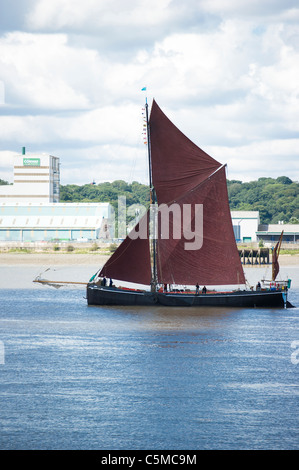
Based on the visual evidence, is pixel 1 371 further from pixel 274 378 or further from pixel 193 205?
pixel 193 205

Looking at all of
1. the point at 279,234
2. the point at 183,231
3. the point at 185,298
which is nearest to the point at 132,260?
the point at 183,231

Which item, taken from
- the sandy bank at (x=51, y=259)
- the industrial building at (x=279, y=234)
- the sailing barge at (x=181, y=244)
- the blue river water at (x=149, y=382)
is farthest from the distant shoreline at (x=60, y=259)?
the blue river water at (x=149, y=382)

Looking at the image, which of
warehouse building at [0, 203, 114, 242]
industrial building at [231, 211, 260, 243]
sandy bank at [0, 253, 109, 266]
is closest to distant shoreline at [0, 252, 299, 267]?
sandy bank at [0, 253, 109, 266]

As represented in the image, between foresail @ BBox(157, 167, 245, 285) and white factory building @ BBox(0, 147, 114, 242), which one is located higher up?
white factory building @ BBox(0, 147, 114, 242)

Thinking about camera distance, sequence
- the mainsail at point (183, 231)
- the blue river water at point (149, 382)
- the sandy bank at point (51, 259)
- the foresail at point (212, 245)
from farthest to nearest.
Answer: the sandy bank at point (51, 259) → the mainsail at point (183, 231) → the foresail at point (212, 245) → the blue river water at point (149, 382)

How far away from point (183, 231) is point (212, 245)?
257cm

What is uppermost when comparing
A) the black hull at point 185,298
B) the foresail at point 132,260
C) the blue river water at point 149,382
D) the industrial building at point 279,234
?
the industrial building at point 279,234

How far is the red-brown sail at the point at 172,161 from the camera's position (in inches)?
2544

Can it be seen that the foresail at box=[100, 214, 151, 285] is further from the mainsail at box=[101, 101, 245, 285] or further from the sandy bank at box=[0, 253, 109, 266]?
the sandy bank at box=[0, 253, 109, 266]

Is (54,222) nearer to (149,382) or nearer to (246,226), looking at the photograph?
(246,226)

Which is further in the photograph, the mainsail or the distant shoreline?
the distant shoreline

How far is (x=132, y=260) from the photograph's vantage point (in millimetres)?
64625

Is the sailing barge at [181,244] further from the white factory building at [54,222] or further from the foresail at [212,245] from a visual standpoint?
the white factory building at [54,222]

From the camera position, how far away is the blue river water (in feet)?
91.8
